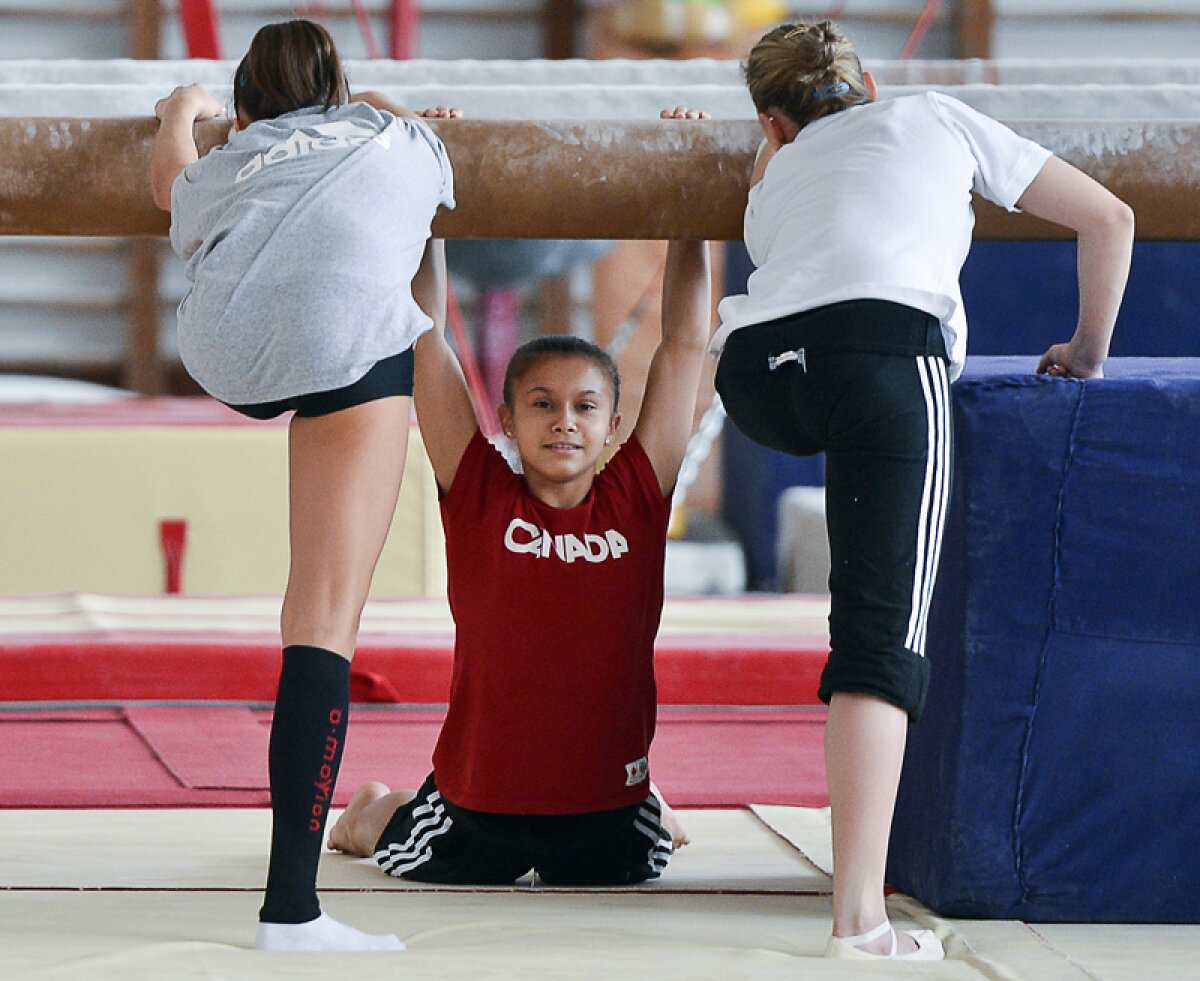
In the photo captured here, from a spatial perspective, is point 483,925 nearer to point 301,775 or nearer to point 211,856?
point 301,775

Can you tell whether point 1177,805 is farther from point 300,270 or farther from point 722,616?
point 722,616

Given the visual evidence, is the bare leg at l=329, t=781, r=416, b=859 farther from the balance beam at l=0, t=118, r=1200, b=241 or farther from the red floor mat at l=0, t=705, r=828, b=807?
the balance beam at l=0, t=118, r=1200, b=241

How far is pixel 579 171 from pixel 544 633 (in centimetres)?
50

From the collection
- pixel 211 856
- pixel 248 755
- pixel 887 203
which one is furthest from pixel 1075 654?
pixel 248 755

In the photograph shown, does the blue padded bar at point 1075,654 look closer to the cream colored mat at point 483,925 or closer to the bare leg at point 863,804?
the cream colored mat at point 483,925

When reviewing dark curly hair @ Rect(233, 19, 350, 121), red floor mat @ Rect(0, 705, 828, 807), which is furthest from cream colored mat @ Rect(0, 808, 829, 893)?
dark curly hair @ Rect(233, 19, 350, 121)

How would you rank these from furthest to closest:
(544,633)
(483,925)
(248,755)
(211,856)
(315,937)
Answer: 1. (248,755)
2. (211,856)
3. (544,633)
4. (483,925)
5. (315,937)

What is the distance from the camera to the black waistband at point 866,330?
1361 millimetres

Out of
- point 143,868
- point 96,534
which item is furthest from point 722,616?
point 143,868

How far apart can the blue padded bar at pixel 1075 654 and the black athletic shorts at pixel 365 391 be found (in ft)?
1.77

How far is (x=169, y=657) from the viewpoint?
2.71 meters

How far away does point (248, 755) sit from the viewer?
7.70 ft

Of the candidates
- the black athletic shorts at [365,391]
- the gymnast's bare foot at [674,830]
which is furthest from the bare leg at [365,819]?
the black athletic shorts at [365,391]

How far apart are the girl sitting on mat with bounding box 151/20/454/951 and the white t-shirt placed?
0.35 metres
